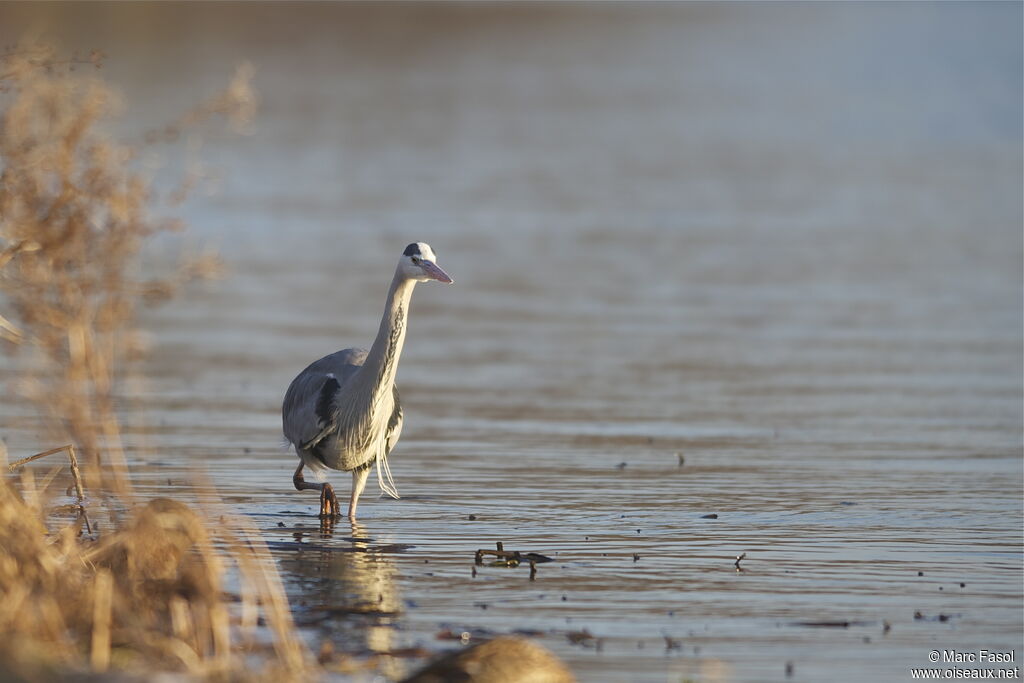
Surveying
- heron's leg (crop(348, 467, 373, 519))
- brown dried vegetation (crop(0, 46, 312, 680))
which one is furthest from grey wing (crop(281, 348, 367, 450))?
brown dried vegetation (crop(0, 46, 312, 680))

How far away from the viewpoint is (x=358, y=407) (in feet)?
33.4

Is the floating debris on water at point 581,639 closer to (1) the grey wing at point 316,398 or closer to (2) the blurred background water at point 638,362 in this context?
(2) the blurred background water at point 638,362

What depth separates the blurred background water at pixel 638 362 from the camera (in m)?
8.04

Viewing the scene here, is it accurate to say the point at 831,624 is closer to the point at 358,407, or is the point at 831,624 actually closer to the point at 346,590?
the point at 346,590

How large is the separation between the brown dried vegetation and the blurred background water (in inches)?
32.6

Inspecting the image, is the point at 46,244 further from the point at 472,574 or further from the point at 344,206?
the point at 344,206

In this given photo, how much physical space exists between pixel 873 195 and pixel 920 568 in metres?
18.0

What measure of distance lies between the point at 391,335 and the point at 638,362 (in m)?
5.26

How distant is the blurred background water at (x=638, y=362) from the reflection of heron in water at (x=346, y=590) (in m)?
0.03

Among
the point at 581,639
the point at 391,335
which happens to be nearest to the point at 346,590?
the point at 581,639

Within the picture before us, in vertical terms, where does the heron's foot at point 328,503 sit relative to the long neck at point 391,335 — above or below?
below

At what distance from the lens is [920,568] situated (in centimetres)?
862

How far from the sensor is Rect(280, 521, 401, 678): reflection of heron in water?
7411 mm

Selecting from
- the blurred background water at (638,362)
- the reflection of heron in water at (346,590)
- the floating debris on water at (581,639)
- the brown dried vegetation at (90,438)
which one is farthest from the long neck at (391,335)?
the floating debris on water at (581,639)
